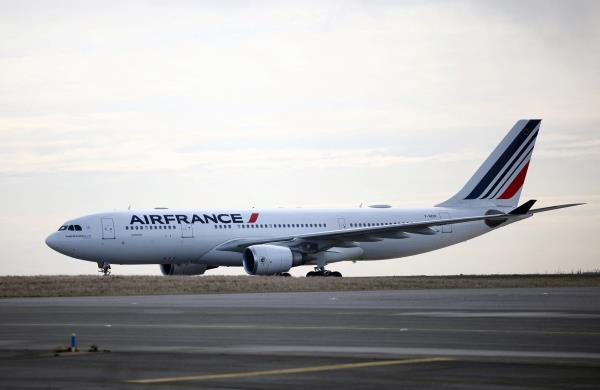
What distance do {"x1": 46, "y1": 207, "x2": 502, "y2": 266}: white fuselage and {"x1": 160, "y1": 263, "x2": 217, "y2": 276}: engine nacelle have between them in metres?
1.83

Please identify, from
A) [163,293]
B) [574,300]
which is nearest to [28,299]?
[163,293]

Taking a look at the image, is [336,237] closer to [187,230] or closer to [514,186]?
[187,230]

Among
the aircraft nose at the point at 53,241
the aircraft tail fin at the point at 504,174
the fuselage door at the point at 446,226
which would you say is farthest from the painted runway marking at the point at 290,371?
the aircraft tail fin at the point at 504,174

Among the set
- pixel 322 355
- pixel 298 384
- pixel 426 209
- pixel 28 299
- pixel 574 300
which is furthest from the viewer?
pixel 426 209

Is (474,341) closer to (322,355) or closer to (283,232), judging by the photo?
(322,355)

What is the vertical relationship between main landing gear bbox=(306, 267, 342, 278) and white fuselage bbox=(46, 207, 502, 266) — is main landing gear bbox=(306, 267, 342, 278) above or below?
below

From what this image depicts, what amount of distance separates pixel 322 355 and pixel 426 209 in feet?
163

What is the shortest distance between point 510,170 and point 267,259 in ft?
65.6

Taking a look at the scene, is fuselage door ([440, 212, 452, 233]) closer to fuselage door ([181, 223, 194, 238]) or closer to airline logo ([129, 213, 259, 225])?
airline logo ([129, 213, 259, 225])

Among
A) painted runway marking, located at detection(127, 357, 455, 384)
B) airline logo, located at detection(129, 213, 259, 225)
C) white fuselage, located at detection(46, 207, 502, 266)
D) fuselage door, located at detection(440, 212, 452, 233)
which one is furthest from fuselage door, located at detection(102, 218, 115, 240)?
painted runway marking, located at detection(127, 357, 455, 384)

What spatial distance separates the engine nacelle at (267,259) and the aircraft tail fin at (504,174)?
15.2m

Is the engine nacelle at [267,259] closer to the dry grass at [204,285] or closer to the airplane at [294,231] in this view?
the airplane at [294,231]

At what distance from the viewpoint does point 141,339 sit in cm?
2109

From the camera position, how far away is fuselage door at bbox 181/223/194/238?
58.8 m
